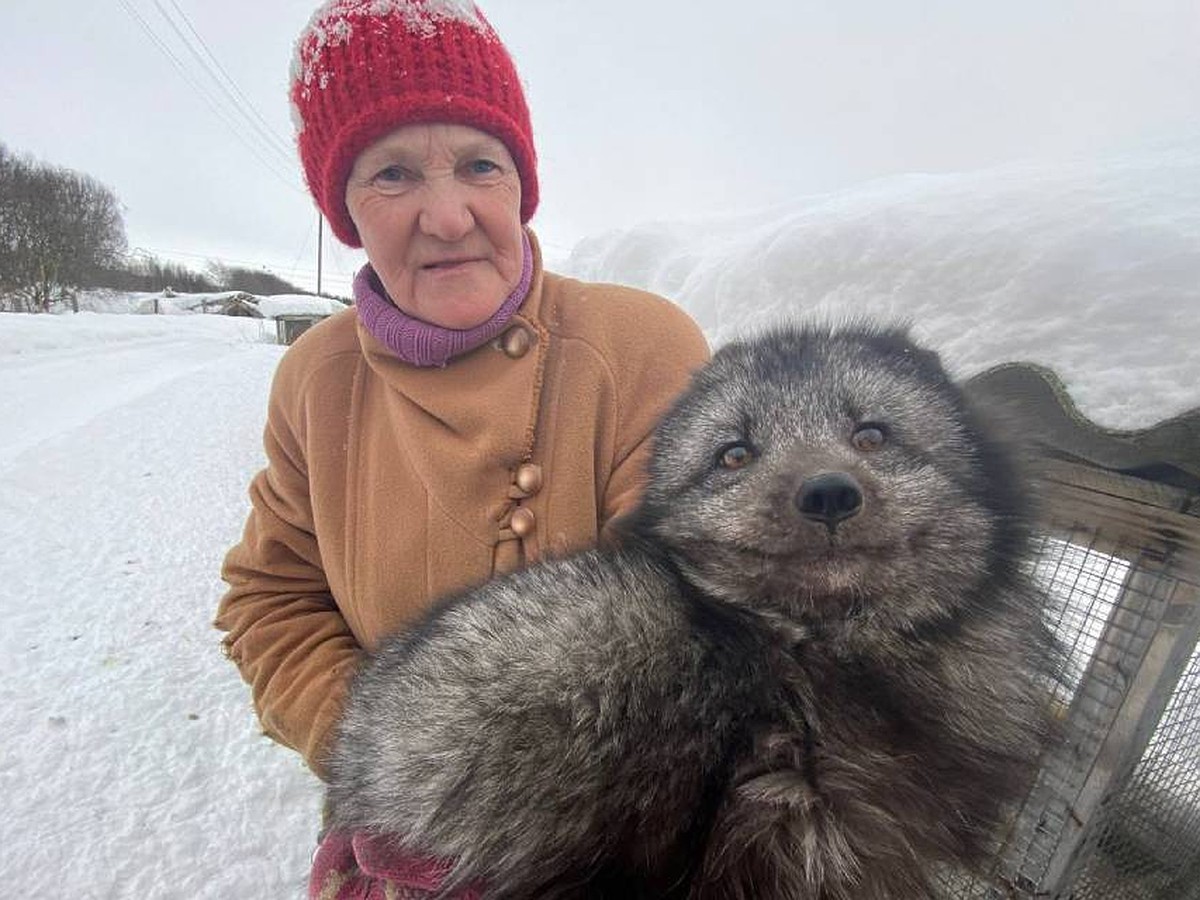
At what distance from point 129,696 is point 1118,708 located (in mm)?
4296

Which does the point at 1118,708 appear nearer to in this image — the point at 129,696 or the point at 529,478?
the point at 529,478

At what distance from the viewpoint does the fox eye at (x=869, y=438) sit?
4.17 feet

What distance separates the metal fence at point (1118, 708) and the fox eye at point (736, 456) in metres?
0.67

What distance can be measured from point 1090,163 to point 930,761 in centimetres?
217

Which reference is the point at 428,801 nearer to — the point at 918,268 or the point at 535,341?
the point at 535,341

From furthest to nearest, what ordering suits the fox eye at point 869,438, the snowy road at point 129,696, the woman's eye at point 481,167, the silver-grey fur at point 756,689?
the snowy road at point 129,696 → the woman's eye at point 481,167 → the fox eye at point 869,438 → the silver-grey fur at point 756,689

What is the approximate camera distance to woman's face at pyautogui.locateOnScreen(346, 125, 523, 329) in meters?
1.60

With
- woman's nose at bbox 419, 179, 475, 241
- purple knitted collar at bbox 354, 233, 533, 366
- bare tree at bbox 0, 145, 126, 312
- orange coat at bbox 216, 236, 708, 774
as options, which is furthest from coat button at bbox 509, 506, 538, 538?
bare tree at bbox 0, 145, 126, 312

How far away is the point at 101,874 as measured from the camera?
9.48 ft

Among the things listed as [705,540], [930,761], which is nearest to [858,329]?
[705,540]

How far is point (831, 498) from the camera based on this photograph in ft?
3.48

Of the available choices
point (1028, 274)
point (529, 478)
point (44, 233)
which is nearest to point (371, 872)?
point (529, 478)

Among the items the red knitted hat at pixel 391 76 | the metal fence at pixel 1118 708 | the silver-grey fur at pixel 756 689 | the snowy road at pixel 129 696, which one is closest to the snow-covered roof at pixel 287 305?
the snowy road at pixel 129 696

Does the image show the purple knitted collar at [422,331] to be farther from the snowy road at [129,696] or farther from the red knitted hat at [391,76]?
the snowy road at [129,696]
